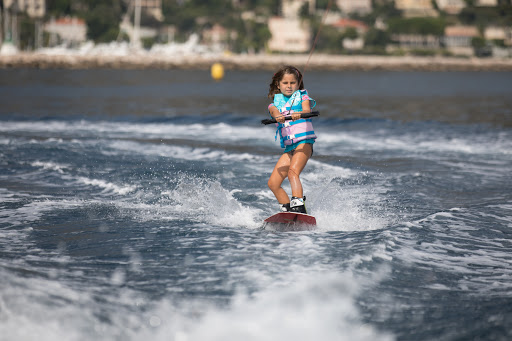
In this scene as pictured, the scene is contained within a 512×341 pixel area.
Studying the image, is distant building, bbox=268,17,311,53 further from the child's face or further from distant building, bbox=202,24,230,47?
the child's face

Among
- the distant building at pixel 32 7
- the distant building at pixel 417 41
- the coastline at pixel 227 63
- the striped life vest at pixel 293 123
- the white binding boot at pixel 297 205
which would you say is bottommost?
the white binding boot at pixel 297 205

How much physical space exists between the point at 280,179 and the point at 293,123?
0.68 m

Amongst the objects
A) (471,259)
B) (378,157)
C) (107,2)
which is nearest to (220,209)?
(471,259)

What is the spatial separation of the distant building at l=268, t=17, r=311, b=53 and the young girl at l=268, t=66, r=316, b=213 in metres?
176

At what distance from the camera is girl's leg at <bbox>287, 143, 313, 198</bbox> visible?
314 inches

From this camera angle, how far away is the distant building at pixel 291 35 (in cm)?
18212

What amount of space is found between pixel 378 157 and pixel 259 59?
10734 cm

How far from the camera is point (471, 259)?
22.8 ft

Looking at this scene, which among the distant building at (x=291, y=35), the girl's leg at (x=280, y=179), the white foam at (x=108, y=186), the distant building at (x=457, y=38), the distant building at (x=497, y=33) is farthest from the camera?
the distant building at (x=497, y=33)

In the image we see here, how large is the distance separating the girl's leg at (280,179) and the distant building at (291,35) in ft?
578

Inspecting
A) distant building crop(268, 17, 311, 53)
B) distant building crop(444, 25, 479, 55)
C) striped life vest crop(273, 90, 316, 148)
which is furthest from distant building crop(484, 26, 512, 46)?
striped life vest crop(273, 90, 316, 148)

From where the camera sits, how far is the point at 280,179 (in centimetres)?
817

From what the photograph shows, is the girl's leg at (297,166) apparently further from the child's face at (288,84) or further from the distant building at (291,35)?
the distant building at (291,35)

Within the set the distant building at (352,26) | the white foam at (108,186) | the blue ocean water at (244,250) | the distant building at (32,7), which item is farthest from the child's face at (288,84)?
the distant building at (352,26)
